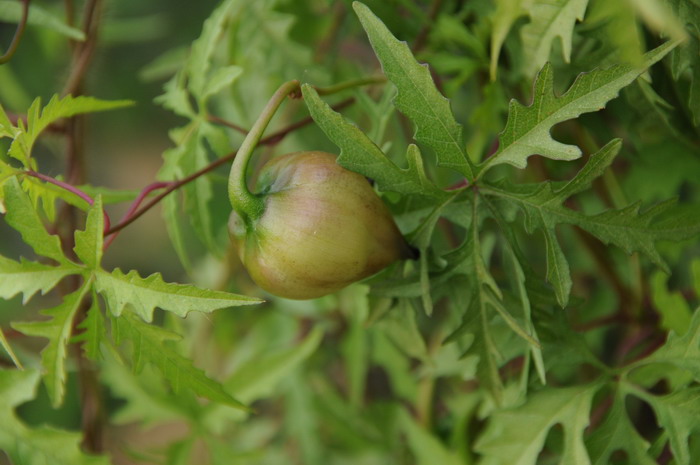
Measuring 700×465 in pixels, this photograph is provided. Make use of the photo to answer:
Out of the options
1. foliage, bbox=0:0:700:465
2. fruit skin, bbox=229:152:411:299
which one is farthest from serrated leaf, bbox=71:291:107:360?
fruit skin, bbox=229:152:411:299

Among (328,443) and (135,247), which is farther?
(135,247)

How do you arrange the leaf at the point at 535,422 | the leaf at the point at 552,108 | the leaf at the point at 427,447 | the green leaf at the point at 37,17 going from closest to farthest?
the leaf at the point at 552,108
the leaf at the point at 535,422
the green leaf at the point at 37,17
the leaf at the point at 427,447

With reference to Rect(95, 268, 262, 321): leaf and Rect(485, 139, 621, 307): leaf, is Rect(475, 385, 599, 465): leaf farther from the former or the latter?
Rect(95, 268, 262, 321): leaf

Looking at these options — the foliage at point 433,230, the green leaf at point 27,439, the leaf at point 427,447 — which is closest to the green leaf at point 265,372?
the foliage at point 433,230

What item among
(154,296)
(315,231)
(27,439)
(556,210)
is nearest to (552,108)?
(556,210)

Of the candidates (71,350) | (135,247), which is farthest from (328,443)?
(135,247)

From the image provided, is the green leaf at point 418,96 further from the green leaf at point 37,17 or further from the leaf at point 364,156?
the green leaf at point 37,17

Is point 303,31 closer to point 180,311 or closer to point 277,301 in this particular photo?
point 277,301

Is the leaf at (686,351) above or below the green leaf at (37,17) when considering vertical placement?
below
